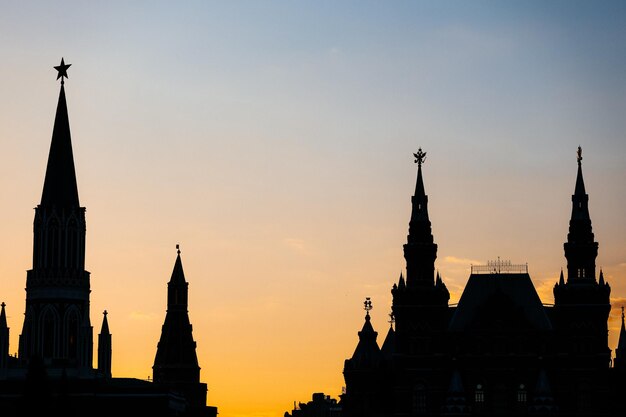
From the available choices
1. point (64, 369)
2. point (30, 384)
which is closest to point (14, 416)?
point (64, 369)

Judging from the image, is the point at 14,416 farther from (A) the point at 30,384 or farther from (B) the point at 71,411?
(A) the point at 30,384

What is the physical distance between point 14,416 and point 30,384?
26816mm

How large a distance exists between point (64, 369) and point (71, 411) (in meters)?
7.81

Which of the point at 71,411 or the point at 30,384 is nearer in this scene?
the point at 30,384

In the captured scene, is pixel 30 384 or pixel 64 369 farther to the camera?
pixel 64 369

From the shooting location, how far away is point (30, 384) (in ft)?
571

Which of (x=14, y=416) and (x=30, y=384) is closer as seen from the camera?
(x=30, y=384)

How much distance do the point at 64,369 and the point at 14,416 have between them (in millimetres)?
7946

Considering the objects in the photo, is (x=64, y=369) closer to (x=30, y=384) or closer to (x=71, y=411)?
(x=71, y=411)

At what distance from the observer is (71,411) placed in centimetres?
18962

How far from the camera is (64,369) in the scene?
Answer: 196500 mm

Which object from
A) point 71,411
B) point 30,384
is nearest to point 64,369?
point 71,411

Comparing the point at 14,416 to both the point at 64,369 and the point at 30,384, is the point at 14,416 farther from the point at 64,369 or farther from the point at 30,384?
the point at 30,384
